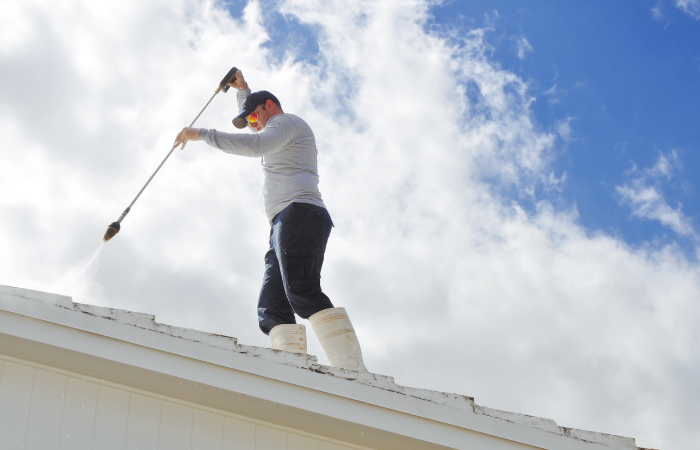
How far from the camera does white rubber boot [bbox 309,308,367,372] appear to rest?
3.67m

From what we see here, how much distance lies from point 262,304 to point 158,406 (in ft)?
3.74

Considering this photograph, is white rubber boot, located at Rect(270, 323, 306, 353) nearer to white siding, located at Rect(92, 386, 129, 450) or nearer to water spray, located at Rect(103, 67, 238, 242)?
white siding, located at Rect(92, 386, 129, 450)

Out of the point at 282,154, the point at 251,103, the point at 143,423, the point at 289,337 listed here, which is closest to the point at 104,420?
the point at 143,423

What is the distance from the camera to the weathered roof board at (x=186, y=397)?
312 cm

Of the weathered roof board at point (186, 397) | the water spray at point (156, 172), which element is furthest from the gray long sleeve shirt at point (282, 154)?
the weathered roof board at point (186, 397)

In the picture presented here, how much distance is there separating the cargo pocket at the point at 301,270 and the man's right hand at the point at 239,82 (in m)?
2.06

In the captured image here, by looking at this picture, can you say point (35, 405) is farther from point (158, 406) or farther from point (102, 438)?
point (158, 406)

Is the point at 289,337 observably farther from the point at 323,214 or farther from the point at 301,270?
the point at 323,214

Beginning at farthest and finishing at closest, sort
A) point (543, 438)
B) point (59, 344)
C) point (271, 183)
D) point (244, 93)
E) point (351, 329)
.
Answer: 1. point (244, 93)
2. point (271, 183)
3. point (351, 329)
4. point (543, 438)
5. point (59, 344)

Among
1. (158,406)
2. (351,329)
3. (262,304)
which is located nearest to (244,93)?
(262,304)

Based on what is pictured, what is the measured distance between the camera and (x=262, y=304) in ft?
14.4

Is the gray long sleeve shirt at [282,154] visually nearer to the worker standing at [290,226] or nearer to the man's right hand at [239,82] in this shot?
the worker standing at [290,226]

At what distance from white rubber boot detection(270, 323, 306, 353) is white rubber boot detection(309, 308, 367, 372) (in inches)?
14.3

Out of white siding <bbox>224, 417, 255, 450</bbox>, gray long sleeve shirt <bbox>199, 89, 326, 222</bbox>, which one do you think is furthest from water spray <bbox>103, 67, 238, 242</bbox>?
white siding <bbox>224, 417, 255, 450</bbox>
